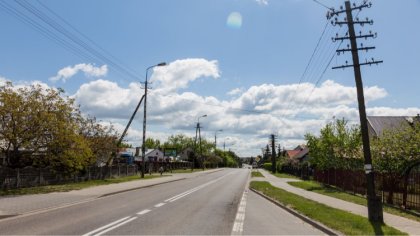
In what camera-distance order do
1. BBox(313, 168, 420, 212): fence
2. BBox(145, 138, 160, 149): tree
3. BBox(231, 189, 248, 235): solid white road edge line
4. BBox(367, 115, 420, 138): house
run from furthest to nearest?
BBox(145, 138, 160, 149): tree, BBox(367, 115, 420, 138): house, BBox(313, 168, 420, 212): fence, BBox(231, 189, 248, 235): solid white road edge line

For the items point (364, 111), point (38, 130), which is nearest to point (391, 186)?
point (364, 111)

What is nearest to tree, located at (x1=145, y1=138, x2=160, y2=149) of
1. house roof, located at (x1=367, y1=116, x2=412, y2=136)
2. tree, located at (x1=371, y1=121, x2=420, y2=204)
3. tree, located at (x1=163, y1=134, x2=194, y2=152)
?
tree, located at (x1=163, y1=134, x2=194, y2=152)

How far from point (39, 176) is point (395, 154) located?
21.3 m

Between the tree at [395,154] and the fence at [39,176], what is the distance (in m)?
19.9

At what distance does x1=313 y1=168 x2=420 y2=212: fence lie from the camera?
17531 millimetres

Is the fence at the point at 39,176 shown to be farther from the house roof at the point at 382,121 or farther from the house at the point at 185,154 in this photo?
the house at the point at 185,154

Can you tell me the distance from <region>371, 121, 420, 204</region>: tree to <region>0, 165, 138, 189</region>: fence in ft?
65.4

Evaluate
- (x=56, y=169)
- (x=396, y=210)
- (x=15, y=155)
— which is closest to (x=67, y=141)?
(x=15, y=155)

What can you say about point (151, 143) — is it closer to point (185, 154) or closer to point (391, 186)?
point (185, 154)

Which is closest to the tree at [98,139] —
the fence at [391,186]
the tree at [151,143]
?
the fence at [391,186]

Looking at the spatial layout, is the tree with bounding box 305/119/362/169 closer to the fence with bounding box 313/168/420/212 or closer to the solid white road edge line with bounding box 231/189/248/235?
the fence with bounding box 313/168/420/212

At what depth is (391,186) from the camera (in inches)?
803

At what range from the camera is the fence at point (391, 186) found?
57.5ft

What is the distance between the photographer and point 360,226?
11688 millimetres
